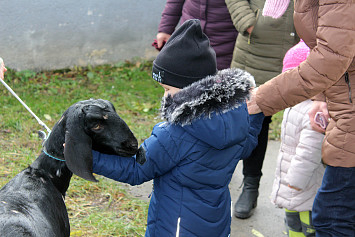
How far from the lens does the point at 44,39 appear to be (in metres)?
7.21

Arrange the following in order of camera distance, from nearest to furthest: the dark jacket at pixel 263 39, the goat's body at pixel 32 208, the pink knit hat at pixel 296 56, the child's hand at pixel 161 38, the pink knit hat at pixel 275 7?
the goat's body at pixel 32 208, the pink knit hat at pixel 296 56, the pink knit hat at pixel 275 7, the dark jacket at pixel 263 39, the child's hand at pixel 161 38

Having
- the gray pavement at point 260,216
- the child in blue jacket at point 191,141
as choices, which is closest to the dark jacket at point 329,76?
the child in blue jacket at point 191,141

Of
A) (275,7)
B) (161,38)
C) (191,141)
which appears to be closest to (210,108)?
(191,141)

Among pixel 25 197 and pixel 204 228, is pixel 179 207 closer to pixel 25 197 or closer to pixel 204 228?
pixel 204 228

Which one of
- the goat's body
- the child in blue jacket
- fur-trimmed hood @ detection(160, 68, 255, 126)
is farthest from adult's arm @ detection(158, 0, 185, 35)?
the goat's body

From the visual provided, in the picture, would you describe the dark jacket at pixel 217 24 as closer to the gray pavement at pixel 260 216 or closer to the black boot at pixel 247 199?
the black boot at pixel 247 199

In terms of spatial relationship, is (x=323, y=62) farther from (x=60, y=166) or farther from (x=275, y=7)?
(x=60, y=166)

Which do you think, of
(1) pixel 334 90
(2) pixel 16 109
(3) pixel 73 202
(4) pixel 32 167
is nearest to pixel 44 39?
(2) pixel 16 109

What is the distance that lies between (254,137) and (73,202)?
6.35 ft

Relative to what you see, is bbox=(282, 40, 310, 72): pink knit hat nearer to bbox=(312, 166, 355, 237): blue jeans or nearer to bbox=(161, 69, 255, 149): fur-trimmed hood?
bbox=(312, 166, 355, 237): blue jeans

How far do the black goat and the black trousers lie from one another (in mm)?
1802

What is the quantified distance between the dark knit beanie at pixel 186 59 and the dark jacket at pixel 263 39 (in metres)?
1.57

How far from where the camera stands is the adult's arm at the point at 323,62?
2201 mm

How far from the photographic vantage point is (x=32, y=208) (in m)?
2.14
